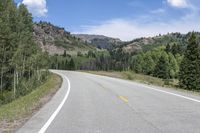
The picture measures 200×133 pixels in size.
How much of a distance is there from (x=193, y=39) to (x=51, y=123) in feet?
152

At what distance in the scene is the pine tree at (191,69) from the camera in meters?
51.0

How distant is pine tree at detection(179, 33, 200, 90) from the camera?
51.0 m

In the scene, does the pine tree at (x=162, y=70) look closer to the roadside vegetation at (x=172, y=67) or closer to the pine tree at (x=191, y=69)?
the roadside vegetation at (x=172, y=67)

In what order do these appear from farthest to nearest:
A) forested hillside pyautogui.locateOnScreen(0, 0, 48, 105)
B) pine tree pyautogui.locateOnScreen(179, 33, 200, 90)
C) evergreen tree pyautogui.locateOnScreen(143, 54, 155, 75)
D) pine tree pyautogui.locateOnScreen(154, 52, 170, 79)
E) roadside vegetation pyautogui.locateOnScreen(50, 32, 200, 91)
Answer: evergreen tree pyautogui.locateOnScreen(143, 54, 155, 75) → pine tree pyautogui.locateOnScreen(154, 52, 170, 79) → roadside vegetation pyautogui.locateOnScreen(50, 32, 200, 91) → pine tree pyautogui.locateOnScreen(179, 33, 200, 90) → forested hillside pyautogui.locateOnScreen(0, 0, 48, 105)

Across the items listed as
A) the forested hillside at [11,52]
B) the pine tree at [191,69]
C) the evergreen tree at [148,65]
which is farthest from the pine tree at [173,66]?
the forested hillside at [11,52]

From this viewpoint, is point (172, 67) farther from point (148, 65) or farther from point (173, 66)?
point (148, 65)

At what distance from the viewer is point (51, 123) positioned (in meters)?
9.54

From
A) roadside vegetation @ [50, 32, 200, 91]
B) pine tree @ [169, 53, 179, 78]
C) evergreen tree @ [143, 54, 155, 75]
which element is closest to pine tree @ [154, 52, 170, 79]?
roadside vegetation @ [50, 32, 200, 91]

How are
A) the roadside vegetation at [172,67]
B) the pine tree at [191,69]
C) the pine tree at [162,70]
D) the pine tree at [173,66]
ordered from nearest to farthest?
the pine tree at [191,69]
the roadside vegetation at [172,67]
the pine tree at [162,70]
the pine tree at [173,66]

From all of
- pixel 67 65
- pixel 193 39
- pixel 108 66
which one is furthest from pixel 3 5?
pixel 108 66

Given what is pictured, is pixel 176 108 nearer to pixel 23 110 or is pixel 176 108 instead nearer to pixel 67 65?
pixel 23 110

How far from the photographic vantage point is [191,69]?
51.8 metres

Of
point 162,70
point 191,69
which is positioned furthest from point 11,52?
point 162,70

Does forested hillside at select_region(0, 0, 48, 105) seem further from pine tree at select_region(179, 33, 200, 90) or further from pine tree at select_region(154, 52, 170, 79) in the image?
pine tree at select_region(154, 52, 170, 79)
